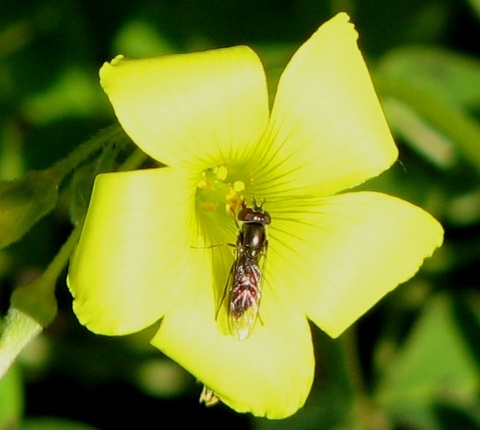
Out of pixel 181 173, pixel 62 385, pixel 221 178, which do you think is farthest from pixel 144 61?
pixel 62 385

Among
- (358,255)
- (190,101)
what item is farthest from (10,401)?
(190,101)

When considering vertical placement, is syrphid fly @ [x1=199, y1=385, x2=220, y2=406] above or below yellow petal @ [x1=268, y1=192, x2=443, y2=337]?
below

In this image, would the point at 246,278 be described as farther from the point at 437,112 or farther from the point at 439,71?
the point at 439,71

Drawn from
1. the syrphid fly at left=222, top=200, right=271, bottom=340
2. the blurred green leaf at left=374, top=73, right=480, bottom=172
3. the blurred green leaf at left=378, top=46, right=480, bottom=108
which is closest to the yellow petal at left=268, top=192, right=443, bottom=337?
the syrphid fly at left=222, top=200, right=271, bottom=340

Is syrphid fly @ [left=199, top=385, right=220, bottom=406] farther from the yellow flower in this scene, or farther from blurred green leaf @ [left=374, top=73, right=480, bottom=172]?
blurred green leaf @ [left=374, top=73, right=480, bottom=172]

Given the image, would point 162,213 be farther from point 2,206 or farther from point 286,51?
point 286,51

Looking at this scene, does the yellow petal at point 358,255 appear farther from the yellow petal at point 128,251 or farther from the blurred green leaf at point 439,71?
the blurred green leaf at point 439,71
